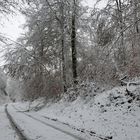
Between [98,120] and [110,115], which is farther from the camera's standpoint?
[98,120]

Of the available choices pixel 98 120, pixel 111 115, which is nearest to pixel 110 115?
pixel 111 115

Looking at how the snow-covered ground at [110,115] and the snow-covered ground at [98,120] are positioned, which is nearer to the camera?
the snow-covered ground at [98,120]

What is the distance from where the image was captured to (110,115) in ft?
38.2

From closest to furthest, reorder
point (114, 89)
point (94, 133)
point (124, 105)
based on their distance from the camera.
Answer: point (94, 133) → point (124, 105) → point (114, 89)

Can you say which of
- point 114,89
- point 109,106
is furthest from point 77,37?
point 109,106

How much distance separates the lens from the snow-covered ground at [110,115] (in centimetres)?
915

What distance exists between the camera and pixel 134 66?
10.2 meters

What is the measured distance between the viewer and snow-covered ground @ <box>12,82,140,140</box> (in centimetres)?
915

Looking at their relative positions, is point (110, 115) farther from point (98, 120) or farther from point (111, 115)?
point (98, 120)

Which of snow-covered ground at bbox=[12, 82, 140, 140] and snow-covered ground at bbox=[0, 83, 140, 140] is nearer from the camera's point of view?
snow-covered ground at bbox=[0, 83, 140, 140]

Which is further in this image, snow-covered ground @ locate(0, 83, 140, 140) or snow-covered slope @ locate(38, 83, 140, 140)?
snow-covered slope @ locate(38, 83, 140, 140)

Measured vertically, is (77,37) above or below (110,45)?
above

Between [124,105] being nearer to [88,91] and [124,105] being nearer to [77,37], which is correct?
[88,91]

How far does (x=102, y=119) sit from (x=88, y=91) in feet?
16.9
